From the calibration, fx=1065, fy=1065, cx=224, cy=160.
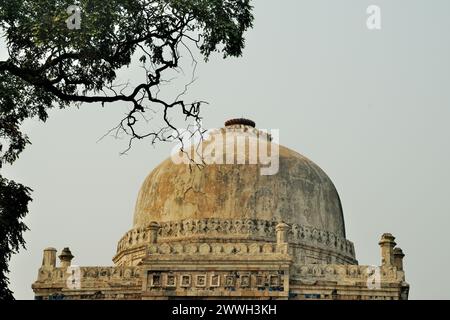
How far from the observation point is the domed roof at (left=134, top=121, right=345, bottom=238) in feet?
90.8

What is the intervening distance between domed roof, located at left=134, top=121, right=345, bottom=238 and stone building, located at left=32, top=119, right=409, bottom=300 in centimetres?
3

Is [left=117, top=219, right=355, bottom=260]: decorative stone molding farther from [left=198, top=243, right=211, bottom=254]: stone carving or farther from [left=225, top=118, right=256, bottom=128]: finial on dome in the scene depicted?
[left=225, top=118, right=256, bottom=128]: finial on dome

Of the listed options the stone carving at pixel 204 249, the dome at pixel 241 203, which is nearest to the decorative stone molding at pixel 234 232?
the dome at pixel 241 203

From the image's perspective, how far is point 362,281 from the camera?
81.6 ft

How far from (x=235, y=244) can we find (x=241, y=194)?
3.10 m

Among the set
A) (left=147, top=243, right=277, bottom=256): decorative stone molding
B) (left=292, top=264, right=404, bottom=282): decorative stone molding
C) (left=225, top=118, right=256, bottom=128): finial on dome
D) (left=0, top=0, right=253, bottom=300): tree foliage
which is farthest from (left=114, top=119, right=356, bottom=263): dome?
(left=0, top=0, right=253, bottom=300): tree foliage

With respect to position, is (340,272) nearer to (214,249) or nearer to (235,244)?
(235,244)

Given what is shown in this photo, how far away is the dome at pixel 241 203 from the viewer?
27094mm

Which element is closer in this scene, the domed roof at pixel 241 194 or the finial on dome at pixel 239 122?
the domed roof at pixel 241 194

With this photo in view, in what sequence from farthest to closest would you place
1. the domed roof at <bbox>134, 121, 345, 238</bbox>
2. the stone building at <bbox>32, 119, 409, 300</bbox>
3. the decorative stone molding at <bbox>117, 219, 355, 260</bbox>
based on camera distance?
1. the domed roof at <bbox>134, 121, 345, 238</bbox>
2. the decorative stone molding at <bbox>117, 219, 355, 260</bbox>
3. the stone building at <bbox>32, 119, 409, 300</bbox>

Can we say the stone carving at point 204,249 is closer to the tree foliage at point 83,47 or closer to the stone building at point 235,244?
the stone building at point 235,244

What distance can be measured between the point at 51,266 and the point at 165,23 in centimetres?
1184
